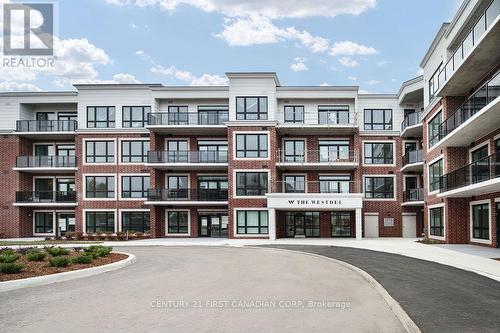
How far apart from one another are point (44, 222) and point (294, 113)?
22553mm

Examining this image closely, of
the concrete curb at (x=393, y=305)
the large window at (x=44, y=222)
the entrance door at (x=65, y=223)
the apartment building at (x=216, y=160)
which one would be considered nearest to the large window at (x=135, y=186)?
the apartment building at (x=216, y=160)

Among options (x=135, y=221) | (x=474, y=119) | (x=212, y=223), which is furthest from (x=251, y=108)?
(x=474, y=119)

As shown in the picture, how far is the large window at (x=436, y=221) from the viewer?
28709 mm

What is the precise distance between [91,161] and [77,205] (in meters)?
3.63

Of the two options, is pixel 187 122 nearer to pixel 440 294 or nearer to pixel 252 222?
pixel 252 222

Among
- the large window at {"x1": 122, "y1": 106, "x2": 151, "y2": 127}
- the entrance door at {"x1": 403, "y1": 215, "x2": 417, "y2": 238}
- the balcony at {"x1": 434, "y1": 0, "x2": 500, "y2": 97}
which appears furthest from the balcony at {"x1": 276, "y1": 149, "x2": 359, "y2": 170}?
the large window at {"x1": 122, "y1": 106, "x2": 151, "y2": 127}

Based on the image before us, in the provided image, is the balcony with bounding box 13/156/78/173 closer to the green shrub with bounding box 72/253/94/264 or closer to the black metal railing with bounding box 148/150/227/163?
the black metal railing with bounding box 148/150/227/163

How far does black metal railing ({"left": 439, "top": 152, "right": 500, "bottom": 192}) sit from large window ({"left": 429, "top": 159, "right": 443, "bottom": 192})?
5.16ft

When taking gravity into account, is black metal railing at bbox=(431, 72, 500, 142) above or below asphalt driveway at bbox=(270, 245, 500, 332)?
above

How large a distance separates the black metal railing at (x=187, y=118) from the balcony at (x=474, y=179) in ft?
53.8

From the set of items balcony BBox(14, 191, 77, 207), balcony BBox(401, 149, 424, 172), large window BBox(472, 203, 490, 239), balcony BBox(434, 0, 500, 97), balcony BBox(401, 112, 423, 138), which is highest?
balcony BBox(434, 0, 500, 97)

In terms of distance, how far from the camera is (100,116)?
38.3m

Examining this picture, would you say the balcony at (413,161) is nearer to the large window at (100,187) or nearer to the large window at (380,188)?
the large window at (380,188)

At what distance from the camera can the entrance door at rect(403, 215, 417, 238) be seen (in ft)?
123
